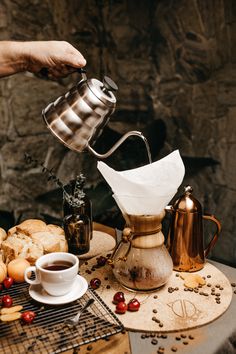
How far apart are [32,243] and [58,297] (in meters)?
0.30

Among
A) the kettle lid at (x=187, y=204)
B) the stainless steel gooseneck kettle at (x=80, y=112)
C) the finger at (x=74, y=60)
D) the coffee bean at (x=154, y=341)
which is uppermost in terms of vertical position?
the finger at (x=74, y=60)

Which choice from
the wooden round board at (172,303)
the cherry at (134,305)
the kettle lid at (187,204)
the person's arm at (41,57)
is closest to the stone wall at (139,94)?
the person's arm at (41,57)

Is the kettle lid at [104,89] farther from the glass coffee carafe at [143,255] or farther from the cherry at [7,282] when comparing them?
the cherry at [7,282]

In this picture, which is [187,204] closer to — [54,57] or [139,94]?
[54,57]

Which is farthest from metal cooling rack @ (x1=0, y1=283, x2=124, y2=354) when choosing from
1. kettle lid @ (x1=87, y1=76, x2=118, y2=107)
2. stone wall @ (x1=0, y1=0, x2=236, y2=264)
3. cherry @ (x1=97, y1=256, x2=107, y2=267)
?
stone wall @ (x1=0, y1=0, x2=236, y2=264)

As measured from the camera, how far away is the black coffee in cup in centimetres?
119

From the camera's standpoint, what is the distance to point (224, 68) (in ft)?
7.05

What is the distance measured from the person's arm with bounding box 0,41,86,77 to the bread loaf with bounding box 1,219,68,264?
542 millimetres

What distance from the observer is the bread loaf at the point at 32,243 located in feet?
4.44

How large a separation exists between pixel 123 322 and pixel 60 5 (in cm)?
194

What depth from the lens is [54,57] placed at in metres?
1.29

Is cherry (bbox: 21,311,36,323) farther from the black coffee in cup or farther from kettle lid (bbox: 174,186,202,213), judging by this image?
kettle lid (bbox: 174,186,202,213)

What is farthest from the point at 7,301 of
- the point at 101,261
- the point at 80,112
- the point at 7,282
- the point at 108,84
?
the point at 108,84

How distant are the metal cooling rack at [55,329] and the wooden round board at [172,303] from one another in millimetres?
74
